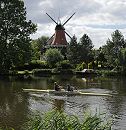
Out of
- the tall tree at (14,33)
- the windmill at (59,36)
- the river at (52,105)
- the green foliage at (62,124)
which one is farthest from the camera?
→ the windmill at (59,36)

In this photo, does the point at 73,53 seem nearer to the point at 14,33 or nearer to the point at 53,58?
the point at 53,58

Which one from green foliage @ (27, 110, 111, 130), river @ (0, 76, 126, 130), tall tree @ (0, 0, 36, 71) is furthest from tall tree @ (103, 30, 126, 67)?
green foliage @ (27, 110, 111, 130)

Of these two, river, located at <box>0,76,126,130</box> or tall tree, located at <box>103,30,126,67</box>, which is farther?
tall tree, located at <box>103,30,126,67</box>

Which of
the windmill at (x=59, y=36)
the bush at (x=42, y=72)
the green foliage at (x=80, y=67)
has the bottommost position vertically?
the bush at (x=42, y=72)

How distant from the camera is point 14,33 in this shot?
216 feet

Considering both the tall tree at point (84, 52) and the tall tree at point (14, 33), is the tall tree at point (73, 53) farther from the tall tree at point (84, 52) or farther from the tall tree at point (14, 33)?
the tall tree at point (14, 33)

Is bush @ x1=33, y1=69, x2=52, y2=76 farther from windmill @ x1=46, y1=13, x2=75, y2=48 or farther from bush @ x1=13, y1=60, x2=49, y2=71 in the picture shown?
windmill @ x1=46, y1=13, x2=75, y2=48

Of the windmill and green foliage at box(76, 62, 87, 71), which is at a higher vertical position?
the windmill

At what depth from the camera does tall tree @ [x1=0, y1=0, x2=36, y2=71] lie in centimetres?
6438

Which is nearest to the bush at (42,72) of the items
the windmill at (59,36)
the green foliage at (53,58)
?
the green foliage at (53,58)

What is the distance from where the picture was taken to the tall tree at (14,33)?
64.4m

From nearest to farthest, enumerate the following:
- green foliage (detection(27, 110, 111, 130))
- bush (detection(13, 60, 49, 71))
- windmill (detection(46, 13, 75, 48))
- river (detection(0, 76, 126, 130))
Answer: green foliage (detection(27, 110, 111, 130)) → river (detection(0, 76, 126, 130)) → bush (detection(13, 60, 49, 71)) → windmill (detection(46, 13, 75, 48))

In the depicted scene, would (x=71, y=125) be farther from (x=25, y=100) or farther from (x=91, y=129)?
(x=25, y=100)

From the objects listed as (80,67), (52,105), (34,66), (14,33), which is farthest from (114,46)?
(52,105)
